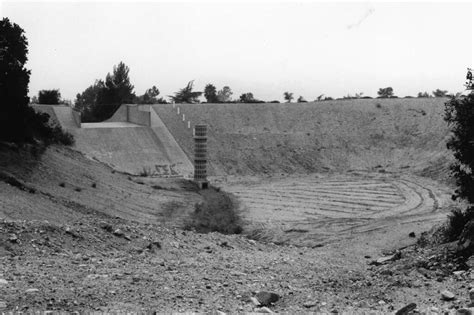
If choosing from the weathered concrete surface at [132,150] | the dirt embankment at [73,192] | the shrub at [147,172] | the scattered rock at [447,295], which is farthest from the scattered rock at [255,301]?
the weathered concrete surface at [132,150]

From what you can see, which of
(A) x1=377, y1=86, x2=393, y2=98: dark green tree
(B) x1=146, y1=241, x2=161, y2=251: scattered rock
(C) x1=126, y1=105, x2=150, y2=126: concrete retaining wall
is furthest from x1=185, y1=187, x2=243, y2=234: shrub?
(A) x1=377, y1=86, x2=393, y2=98: dark green tree

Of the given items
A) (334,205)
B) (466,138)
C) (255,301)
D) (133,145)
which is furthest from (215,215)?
(255,301)

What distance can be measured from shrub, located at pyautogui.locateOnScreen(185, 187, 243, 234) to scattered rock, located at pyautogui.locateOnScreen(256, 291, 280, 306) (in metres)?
13.2

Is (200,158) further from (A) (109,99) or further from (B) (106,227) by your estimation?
(A) (109,99)

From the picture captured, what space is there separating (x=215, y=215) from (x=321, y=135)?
24.7m

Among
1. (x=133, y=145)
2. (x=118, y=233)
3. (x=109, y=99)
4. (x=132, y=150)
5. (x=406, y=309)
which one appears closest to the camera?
(x=406, y=309)

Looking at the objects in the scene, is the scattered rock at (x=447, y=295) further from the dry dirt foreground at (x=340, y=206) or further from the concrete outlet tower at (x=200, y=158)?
the concrete outlet tower at (x=200, y=158)

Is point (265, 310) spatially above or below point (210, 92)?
below

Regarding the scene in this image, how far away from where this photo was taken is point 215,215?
87.3 feet

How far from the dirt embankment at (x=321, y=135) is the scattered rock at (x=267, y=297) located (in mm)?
32081

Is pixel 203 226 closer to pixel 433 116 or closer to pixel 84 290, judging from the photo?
pixel 84 290

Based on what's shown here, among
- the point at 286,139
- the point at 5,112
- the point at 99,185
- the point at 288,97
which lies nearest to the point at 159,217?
the point at 99,185

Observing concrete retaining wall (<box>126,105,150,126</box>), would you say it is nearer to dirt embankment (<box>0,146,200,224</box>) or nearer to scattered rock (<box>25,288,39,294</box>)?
dirt embankment (<box>0,146,200,224</box>)

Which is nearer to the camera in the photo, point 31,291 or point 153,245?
point 31,291
